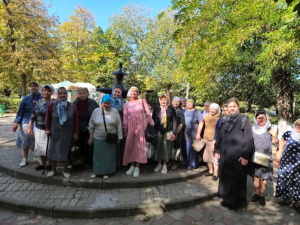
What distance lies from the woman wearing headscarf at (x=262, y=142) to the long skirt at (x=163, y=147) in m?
1.78

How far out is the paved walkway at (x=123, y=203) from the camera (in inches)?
125

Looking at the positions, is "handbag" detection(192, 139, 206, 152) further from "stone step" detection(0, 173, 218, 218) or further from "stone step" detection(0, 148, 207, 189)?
"stone step" detection(0, 173, 218, 218)

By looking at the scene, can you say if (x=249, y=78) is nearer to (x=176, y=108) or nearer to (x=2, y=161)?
(x=176, y=108)

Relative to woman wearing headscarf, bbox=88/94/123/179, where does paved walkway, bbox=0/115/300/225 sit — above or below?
below

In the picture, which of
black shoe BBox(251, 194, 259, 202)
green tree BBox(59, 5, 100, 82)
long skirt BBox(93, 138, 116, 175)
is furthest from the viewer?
green tree BBox(59, 5, 100, 82)

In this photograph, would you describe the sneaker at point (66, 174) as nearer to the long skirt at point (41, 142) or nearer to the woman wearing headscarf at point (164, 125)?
the long skirt at point (41, 142)

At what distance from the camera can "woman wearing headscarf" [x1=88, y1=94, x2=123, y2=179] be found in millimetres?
3988

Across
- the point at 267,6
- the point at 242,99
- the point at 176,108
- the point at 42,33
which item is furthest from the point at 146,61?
the point at 176,108

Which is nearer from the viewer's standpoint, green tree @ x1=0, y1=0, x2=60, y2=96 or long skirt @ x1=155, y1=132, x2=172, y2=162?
long skirt @ x1=155, y1=132, x2=172, y2=162

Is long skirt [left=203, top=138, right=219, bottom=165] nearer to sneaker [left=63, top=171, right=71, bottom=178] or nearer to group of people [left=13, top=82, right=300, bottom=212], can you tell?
group of people [left=13, top=82, right=300, bottom=212]

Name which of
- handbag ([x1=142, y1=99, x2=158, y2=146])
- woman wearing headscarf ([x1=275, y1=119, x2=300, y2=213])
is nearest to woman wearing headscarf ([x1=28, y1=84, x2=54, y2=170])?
handbag ([x1=142, y1=99, x2=158, y2=146])

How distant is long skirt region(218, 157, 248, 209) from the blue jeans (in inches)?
53.3

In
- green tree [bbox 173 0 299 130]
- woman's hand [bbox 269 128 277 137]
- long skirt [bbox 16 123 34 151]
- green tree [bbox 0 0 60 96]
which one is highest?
green tree [bbox 0 0 60 96]

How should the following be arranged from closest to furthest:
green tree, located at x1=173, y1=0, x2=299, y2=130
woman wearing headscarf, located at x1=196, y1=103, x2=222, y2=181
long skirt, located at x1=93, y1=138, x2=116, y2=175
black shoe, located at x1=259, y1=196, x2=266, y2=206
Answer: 1. black shoe, located at x1=259, y1=196, x2=266, y2=206
2. long skirt, located at x1=93, y1=138, x2=116, y2=175
3. woman wearing headscarf, located at x1=196, y1=103, x2=222, y2=181
4. green tree, located at x1=173, y1=0, x2=299, y2=130
